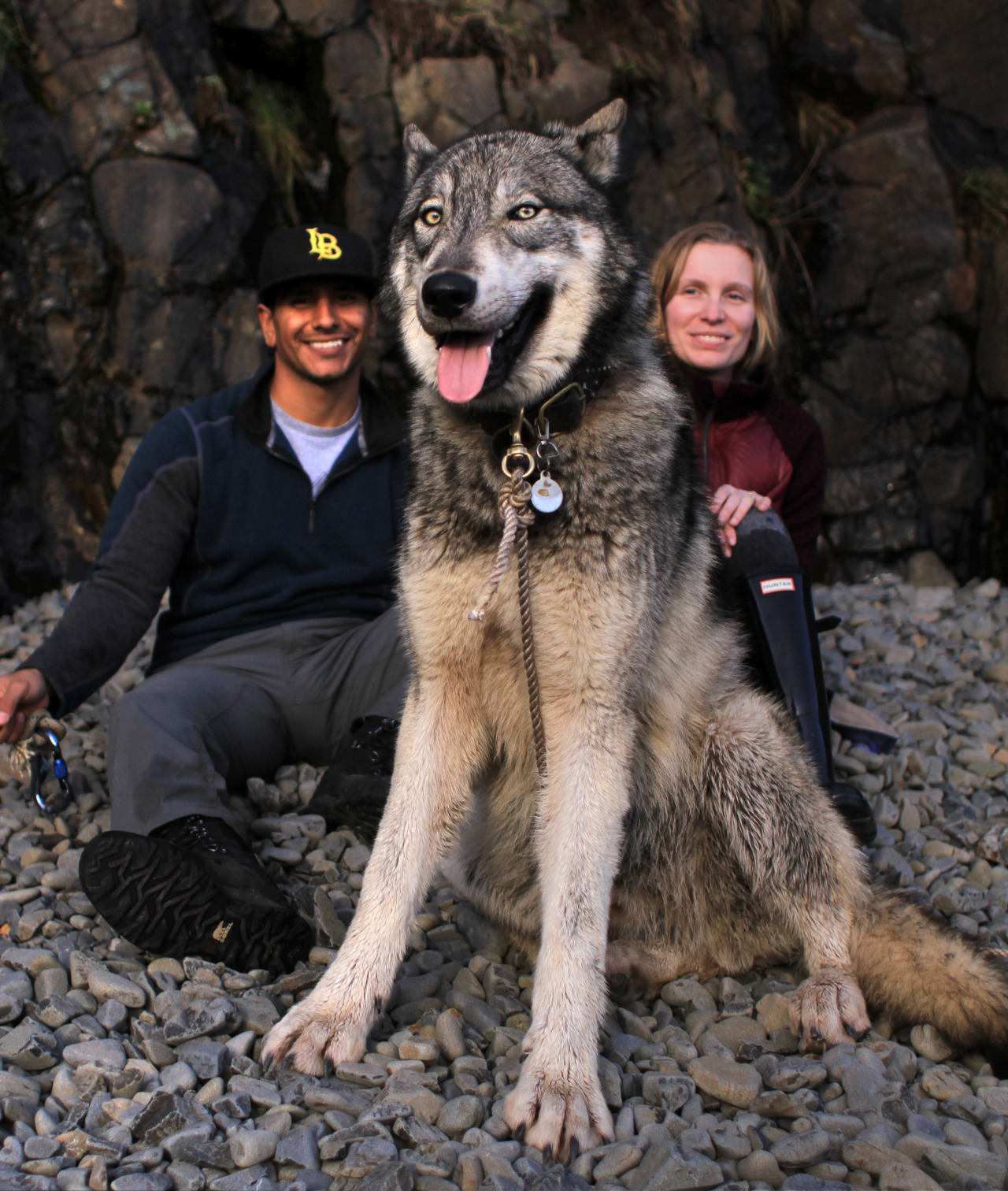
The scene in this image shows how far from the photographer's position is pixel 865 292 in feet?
24.9

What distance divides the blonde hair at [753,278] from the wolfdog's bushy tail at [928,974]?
2.36 m

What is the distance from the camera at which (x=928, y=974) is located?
212 cm

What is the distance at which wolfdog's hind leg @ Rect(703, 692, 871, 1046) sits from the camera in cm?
231

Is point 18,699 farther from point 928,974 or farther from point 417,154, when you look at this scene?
point 928,974

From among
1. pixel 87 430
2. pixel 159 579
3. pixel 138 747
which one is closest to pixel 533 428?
pixel 138 747

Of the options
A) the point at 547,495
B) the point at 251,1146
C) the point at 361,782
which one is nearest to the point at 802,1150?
the point at 251,1146

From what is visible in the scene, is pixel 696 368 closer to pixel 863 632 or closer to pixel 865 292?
pixel 863 632

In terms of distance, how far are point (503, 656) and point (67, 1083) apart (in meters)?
1.28

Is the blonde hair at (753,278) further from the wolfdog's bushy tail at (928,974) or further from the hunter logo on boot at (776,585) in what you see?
the wolfdog's bushy tail at (928,974)

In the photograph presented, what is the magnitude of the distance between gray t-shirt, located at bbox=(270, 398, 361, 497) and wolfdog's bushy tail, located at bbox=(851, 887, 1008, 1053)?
258cm

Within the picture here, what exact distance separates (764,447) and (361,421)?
1.71m

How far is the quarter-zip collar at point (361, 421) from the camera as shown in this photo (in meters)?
3.64

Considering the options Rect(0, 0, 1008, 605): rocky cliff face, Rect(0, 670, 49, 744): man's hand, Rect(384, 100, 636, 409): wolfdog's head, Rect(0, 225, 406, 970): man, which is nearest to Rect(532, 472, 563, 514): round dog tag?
Rect(384, 100, 636, 409): wolfdog's head

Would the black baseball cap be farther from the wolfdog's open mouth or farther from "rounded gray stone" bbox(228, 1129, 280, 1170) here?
"rounded gray stone" bbox(228, 1129, 280, 1170)
